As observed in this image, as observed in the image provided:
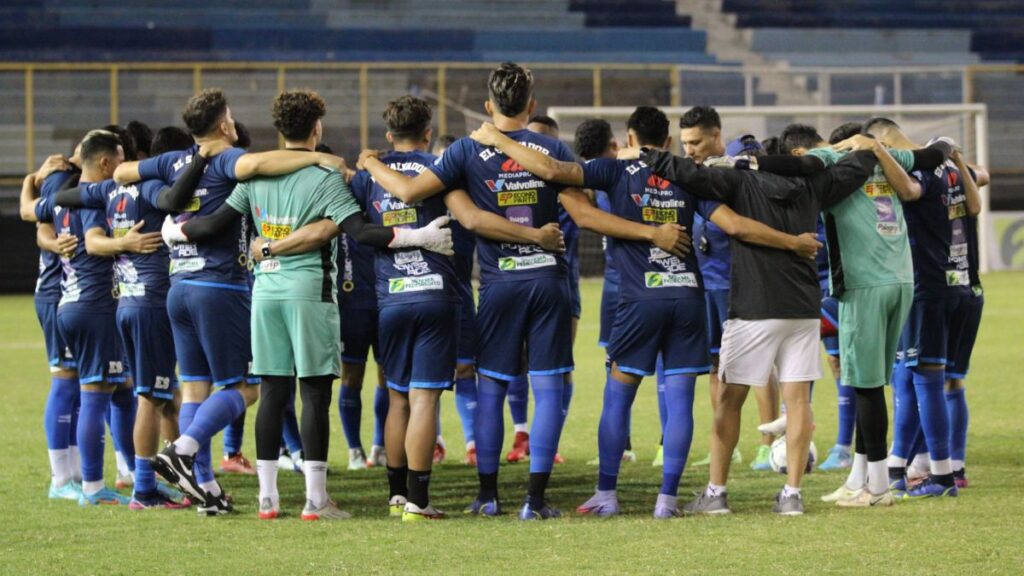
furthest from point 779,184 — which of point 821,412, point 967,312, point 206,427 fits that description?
point 821,412

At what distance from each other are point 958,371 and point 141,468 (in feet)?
15.4

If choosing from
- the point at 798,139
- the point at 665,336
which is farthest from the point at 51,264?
the point at 798,139

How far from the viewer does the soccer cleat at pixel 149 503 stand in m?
7.25

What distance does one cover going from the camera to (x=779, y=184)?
261 inches

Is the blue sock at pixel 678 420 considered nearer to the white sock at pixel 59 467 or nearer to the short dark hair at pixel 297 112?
the short dark hair at pixel 297 112

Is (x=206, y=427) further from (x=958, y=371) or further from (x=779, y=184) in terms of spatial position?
(x=958, y=371)

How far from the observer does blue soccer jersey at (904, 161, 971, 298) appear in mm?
7309

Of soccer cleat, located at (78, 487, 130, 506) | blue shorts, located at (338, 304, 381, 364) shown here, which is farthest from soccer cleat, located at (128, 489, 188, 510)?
blue shorts, located at (338, 304, 381, 364)

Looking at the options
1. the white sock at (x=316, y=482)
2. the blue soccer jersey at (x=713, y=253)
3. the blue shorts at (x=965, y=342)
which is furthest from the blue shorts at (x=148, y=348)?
the blue shorts at (x=965, y=342)

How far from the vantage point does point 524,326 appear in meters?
6.78

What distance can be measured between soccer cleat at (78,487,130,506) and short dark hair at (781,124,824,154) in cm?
433

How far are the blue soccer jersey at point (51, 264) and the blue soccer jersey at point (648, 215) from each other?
3331 millimetres

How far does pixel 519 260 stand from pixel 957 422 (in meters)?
2.90

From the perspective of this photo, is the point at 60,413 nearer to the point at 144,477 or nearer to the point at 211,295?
the point at 144,477
